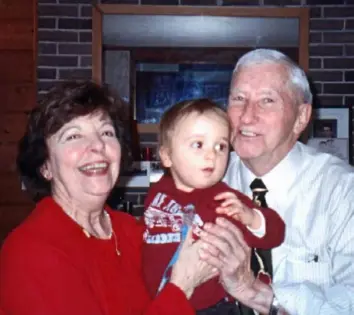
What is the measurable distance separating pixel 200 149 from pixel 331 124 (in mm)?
2666

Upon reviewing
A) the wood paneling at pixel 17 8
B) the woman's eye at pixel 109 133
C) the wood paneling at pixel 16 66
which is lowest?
the woman's eye at pixel 109 133

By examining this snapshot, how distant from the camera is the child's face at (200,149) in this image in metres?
1.69

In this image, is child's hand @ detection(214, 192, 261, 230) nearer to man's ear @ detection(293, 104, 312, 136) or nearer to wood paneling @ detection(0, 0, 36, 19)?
man's ear @ detection(293, 104, 312, 136)

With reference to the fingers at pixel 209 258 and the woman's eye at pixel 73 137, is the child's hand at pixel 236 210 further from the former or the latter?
the woman's eye at pixel 73 137

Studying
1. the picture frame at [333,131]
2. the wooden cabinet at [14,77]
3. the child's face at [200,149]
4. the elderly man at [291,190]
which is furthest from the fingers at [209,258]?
the wooden cabinet at [14,77]

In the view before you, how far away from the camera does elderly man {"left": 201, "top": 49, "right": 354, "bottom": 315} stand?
178 centimetres

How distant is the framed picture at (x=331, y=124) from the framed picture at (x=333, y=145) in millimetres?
33

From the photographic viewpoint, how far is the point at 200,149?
1.70m

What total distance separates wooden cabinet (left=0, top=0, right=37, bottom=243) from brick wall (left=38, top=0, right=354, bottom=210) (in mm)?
190

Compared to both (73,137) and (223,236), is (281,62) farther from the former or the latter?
(73,137)

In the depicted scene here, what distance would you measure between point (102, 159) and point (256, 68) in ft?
2.39

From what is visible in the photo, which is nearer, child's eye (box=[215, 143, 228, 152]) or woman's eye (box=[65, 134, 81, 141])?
woman's eye (box=[65, 134, 81, 141])

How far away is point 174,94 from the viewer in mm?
4074

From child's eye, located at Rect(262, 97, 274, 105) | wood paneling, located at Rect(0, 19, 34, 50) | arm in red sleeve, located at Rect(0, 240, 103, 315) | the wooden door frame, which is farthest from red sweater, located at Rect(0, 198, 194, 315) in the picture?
wood paneling, located at Rect(0, 19, 34, 50)
